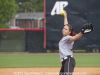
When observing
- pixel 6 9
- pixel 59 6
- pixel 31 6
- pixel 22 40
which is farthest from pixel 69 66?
pixel 31 6

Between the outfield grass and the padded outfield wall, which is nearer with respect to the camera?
the outfield grass

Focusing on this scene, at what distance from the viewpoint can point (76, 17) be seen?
72.2 ft

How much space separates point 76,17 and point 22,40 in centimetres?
405

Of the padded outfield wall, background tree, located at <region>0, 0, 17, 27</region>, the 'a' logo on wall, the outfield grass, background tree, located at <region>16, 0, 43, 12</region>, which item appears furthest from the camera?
background tree, located at <region>16, 0, 43, 12</region>

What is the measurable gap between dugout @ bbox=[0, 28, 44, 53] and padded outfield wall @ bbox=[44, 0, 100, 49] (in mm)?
967

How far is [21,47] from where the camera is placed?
2306 cm

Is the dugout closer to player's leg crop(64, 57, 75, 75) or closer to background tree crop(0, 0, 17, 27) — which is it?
player's leg crop(64, 57, 75, 75)

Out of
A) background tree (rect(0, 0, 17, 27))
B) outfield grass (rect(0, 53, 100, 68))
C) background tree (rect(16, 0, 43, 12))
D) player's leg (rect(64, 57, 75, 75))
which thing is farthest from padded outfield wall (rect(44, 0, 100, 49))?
background tree (rect(16, 0, 43, 12))

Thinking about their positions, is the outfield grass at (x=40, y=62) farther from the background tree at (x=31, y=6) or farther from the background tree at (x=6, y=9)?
the background tree at (x=31, y=6)

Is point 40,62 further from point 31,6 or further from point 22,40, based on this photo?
point 31,6

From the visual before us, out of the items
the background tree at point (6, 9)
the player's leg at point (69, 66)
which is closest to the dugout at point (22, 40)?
the player's leg at point (69, 66)

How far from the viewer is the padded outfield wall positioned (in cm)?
2197

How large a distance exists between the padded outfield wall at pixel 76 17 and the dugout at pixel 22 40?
0.97m

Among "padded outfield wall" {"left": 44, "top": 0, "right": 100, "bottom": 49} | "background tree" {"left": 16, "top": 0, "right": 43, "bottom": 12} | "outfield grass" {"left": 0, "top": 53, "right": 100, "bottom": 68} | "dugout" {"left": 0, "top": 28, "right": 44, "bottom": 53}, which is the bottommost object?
"outfield grass" {"left": 0, "top": 53, "right": 100, "bottom": 68}
